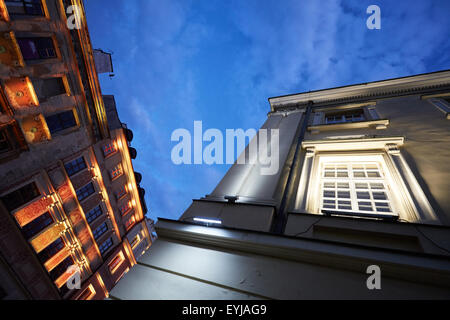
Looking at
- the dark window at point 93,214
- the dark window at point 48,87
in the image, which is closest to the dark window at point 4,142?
the dark window at point 48,87

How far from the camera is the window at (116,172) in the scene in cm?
1938

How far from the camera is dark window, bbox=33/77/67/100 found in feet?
37.3

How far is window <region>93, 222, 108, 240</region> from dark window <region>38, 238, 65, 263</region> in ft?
10.4

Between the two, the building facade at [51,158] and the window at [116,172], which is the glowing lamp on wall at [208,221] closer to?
the building facade at [51,158]

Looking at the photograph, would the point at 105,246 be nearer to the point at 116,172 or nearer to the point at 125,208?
the point at 125,208

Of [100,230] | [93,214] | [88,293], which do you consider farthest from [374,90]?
[88,293]

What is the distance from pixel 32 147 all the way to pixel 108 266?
14.4 meters

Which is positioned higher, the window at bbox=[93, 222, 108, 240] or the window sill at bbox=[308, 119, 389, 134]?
the window sill at bbox=[308, 119, 389, 134]

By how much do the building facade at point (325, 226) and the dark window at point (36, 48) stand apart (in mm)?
15090

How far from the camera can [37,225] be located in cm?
1216

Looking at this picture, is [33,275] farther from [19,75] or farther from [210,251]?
[210,251]

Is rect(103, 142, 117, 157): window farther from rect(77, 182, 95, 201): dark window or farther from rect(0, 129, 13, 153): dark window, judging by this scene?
rect(0, 129, 13, 153): dark window

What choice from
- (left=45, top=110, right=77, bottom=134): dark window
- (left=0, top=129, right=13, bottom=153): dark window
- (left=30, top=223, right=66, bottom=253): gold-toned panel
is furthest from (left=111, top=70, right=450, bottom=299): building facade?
(left=30, top=223, right=66, bottom=253): gold-toned panel

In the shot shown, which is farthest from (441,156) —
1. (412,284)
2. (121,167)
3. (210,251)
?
(121,167)
